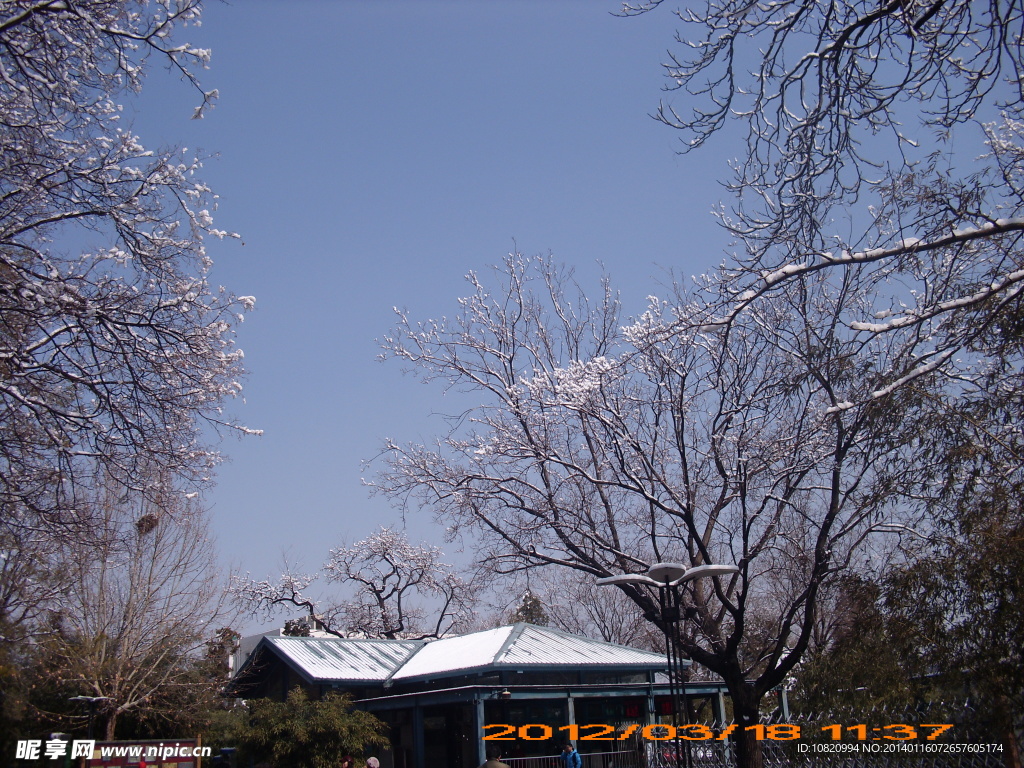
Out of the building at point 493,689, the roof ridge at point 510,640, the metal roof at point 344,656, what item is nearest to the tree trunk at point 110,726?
the building at point 493,689

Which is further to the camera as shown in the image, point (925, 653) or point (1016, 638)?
point (925, 653)

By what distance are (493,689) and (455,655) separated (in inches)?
145

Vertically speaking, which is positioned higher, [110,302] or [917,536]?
[110,302]

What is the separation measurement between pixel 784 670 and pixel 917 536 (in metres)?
7.84

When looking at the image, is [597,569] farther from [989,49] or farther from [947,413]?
[989,49]

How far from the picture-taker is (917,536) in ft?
27.7

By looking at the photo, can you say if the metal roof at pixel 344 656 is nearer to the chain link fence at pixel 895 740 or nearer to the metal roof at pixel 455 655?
the metal roof at pixel 455 655

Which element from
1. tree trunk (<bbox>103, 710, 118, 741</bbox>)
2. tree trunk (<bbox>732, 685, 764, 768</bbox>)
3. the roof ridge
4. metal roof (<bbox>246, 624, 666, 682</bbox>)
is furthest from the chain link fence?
tree trunk (<bbox>103, 710, 118, 741</bbox>)

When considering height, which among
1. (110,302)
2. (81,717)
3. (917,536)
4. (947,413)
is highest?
(110,302)

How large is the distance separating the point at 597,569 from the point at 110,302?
11.6 metres

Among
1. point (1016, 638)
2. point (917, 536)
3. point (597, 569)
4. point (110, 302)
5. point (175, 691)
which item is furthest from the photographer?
point (175, 691)

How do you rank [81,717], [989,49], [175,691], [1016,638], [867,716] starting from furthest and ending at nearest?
[175,691]
[81,717]
[867,716]
[1016,638]
[989,49]

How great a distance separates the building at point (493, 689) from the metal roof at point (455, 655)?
5 cm

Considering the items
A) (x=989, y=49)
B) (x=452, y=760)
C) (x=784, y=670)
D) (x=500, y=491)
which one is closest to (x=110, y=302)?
(x=989, y=49)
